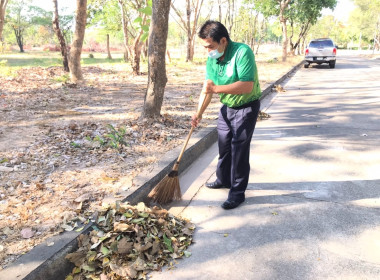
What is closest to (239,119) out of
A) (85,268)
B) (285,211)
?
(285,211)

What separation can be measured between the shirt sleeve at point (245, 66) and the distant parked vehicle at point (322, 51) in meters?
17.2

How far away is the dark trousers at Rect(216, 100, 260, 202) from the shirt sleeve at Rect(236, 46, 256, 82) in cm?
33

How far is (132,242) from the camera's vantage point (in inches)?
94.4

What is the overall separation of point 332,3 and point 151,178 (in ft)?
79.8

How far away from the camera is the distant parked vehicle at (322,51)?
17.7 metres

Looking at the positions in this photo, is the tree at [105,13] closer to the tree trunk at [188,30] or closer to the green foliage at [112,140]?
the tree trunk at [188,30]

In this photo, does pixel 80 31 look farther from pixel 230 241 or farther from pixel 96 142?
pixel 230 241

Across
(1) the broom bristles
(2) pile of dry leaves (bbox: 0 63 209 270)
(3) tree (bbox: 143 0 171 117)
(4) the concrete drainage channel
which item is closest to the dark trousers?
(1) the broom bristles

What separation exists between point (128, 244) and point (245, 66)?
172 centimetres

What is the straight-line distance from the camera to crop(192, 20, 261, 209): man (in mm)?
2684

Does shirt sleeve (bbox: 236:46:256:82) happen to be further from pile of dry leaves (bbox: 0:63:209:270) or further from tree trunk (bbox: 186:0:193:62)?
tree trunk (bbox: 186:0:193:62)

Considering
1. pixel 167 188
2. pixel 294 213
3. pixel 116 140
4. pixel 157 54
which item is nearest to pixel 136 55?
pixel 157 54

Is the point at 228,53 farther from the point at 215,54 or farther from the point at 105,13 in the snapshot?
the point at 105,13

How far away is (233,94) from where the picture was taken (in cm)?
276
